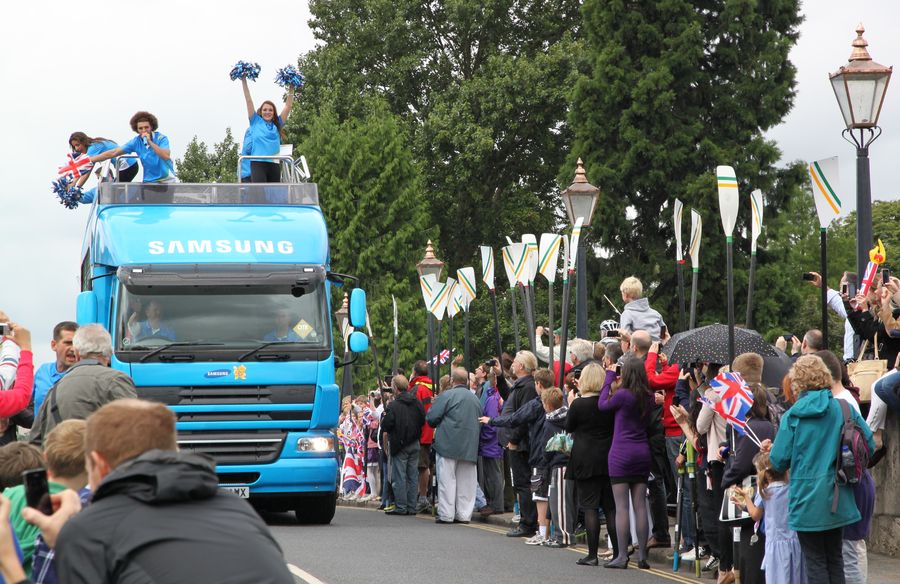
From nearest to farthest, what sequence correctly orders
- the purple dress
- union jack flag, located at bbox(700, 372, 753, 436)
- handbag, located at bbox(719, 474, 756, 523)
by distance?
handbag, located at bbox(719, 474, 756, 523), union jack flag, located at bbox(700, 372, 753, 436), the purple dress

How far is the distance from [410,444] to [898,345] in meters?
9.52

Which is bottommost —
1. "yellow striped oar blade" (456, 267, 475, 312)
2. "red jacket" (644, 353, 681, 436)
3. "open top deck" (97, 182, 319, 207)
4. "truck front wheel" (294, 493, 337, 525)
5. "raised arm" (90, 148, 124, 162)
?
"truck front wheel" (294, 493, 337, 525)

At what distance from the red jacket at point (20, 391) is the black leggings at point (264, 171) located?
10073 millimetres

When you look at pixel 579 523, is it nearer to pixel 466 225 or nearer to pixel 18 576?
pixel 18 576

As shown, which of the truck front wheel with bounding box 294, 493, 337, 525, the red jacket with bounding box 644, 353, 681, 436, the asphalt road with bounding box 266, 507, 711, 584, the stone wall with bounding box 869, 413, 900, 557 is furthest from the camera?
the truck front wheel with bounding box 294, 493, 337, 525

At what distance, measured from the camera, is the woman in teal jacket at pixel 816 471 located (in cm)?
955

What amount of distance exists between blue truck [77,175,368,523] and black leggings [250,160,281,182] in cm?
195

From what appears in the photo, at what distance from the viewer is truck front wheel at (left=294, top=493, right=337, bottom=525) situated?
18219 millimetres

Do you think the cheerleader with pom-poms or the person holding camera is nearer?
the person holding camera

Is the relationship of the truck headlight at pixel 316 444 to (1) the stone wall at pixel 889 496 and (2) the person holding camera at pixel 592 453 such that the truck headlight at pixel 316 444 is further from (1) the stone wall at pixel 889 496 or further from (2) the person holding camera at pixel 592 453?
(1) the stone wall at pixel 889 496

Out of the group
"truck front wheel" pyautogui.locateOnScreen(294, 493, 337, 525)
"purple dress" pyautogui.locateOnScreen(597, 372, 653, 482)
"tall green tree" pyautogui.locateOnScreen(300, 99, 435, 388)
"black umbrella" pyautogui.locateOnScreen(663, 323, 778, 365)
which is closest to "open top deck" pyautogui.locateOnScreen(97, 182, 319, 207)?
"truck front wheel" pyautogui.locateOnScreen(294, 493, 337, 525)

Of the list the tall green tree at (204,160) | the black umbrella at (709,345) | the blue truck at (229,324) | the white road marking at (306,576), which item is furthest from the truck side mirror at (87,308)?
the tall green tree at (204,160)

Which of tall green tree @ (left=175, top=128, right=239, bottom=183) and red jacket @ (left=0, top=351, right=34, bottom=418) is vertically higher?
tall green tree @ (left=175, top=128, right=239, bottom=183)

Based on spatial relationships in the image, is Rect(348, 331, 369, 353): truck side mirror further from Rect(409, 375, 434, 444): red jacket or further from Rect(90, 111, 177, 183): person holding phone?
Rect(409, 375, 434, 444): red jacket
